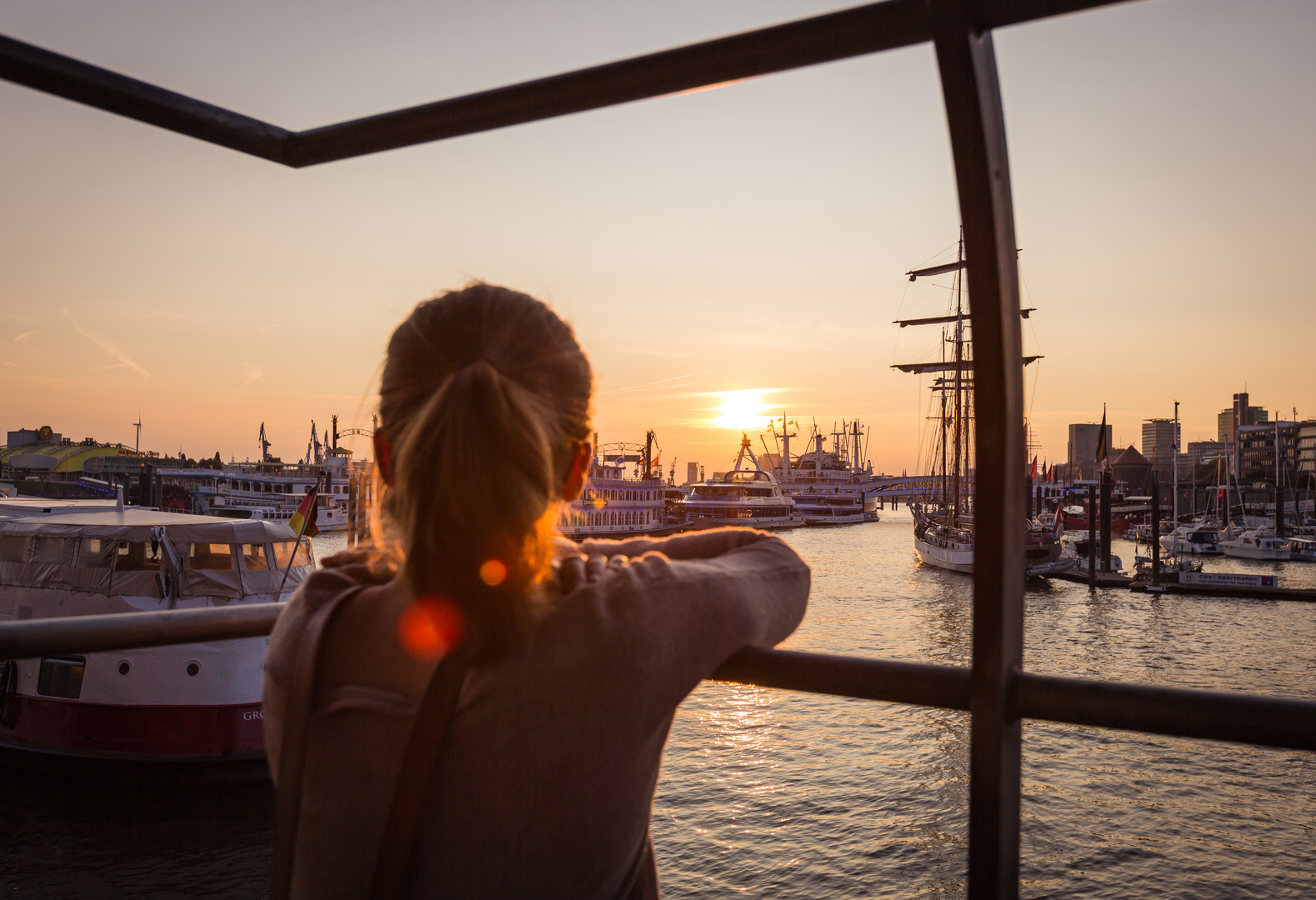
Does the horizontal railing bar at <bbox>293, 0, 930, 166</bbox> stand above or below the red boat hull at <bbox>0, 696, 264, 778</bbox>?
above

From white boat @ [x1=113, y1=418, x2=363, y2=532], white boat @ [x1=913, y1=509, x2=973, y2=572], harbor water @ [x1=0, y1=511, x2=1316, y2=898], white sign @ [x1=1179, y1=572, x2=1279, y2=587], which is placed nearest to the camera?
harbor water @ [x1=0, y1=511, x2=1316, y2=898]

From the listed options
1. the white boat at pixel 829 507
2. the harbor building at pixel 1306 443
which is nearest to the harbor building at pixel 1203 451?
the harbor building at pixel 1306 443

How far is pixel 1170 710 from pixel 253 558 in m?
14.8

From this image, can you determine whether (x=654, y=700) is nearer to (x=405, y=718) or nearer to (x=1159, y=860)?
(x=405, y=718)

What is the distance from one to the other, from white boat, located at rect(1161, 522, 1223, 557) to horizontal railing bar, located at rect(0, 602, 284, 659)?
53.0 meters

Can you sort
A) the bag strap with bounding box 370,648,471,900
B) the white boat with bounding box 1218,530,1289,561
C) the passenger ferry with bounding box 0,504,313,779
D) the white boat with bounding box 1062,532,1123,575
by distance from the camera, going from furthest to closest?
the white boat with bounding box 1218,530,1289,561, the white boat with bounding box 1062,532,1123,575, the passenger ferry with bounding box 0,504,313,779, the bag strap with bounding box 370,648,471,900

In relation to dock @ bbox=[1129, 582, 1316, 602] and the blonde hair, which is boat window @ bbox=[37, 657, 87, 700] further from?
dock @ bbox=[1129, 582, 1316, 602]

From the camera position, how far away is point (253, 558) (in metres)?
13.9

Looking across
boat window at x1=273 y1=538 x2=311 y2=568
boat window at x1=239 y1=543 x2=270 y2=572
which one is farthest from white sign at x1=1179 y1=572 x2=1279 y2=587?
boat window at x1=239 y1=543 x2=270 y2=572

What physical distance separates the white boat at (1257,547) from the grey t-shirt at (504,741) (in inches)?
2193

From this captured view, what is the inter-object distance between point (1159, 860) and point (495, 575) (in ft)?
46.4

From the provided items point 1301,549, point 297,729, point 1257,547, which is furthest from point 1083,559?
point 297,729

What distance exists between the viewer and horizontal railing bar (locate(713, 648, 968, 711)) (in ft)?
3.38

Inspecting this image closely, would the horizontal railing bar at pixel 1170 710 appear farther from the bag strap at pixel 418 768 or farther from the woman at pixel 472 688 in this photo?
the bag strap at pixel 418 768
